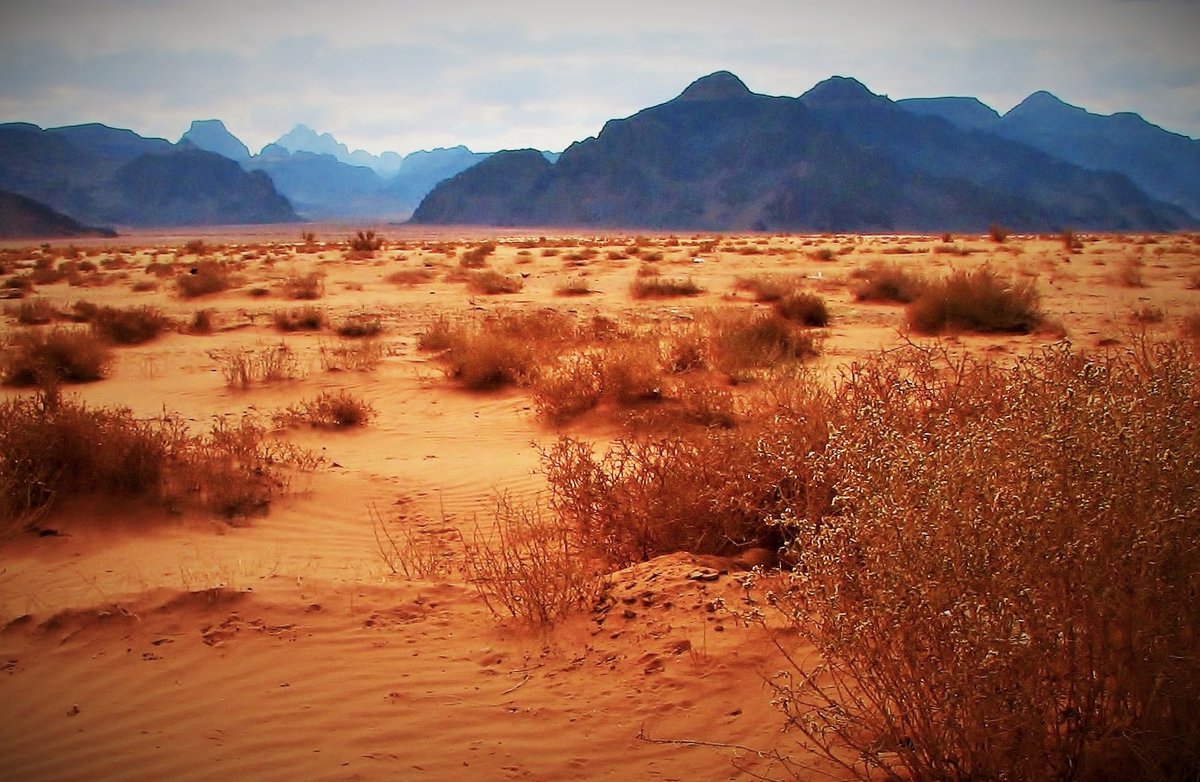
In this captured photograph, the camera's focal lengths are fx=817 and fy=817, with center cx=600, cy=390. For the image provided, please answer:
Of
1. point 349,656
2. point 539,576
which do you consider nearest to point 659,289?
point 539,576

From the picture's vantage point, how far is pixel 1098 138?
157000 millimetres

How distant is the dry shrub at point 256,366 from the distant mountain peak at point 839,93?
13851 cm

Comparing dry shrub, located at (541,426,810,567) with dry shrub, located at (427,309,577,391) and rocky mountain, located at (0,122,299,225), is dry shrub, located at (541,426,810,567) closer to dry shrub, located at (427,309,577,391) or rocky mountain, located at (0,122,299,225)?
dry shrub, located at (427,309,577,391)

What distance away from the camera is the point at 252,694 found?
12.1ft

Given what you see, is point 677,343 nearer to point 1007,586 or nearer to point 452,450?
point 452,450

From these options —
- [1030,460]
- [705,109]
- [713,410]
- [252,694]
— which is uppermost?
[705,109]

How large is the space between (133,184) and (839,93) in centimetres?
12000

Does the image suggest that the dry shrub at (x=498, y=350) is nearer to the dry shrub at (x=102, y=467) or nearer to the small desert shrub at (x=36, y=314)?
the dry shrub at (x=102, y=467)

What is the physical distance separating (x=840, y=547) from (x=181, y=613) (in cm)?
359

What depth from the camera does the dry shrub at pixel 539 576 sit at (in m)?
4.19

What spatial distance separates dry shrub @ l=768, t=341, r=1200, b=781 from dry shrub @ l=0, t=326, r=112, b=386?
405 inches

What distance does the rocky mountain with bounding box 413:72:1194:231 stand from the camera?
3984 inches

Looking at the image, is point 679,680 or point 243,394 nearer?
point 679,680

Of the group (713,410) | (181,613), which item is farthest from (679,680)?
(713,410)
